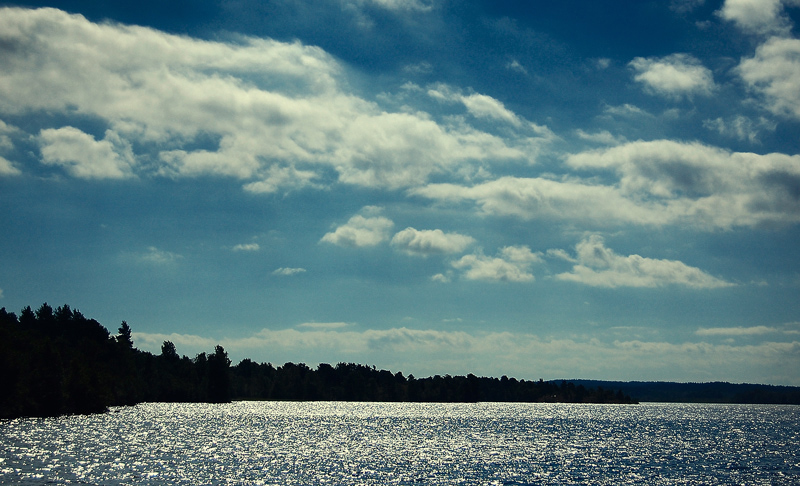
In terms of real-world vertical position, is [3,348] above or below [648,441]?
above

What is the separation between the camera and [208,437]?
410 feet

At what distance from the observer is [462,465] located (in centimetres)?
8769

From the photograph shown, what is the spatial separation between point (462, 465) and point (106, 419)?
104397 millimetres

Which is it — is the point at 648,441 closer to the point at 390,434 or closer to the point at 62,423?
the point at 390,434

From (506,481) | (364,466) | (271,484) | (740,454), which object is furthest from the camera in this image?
(740,454)

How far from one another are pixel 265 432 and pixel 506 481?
83.9 metres

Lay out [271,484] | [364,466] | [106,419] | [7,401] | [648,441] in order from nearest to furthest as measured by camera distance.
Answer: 1. [271,484]
2. [364,466]
3. [7,401]
4. [648,441]
5. [106,419]

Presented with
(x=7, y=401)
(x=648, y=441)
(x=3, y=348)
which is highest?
(x=3, y=348)

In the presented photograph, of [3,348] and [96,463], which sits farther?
[3,348]

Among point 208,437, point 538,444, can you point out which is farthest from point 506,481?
point 208,437

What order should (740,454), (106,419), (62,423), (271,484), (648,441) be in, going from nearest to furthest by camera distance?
(271,484), (740,454), (62,423), (648,441), (106,419)

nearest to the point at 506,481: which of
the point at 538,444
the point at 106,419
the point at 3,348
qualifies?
the point at 538,444

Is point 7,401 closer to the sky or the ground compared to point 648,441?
closer to the sky

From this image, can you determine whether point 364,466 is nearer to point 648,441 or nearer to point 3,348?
point 3,348
